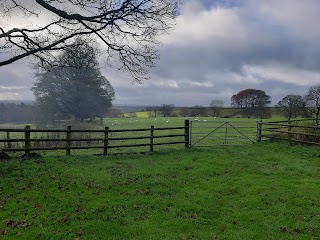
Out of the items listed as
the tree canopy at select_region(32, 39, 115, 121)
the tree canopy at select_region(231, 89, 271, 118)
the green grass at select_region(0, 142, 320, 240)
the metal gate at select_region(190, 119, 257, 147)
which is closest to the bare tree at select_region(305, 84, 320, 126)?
the metal gate at select_region(190, 119, 257, 147)

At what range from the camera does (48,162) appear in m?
11.1

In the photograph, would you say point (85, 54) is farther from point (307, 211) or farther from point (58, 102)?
point (58, 102)

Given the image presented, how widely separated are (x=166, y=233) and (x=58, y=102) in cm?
3622

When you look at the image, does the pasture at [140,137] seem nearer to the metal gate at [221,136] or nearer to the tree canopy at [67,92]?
the metal gate at [221,136]

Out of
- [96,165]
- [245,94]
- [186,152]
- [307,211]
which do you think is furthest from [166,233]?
[245,94]

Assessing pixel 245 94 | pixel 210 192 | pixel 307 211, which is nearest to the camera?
pixel 307 211

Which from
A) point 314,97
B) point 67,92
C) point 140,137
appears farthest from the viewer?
point 67,92

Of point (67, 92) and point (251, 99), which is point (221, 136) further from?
point (251, 99)

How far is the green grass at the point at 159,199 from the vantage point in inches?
221

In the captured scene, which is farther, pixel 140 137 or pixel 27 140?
pixel 140 137

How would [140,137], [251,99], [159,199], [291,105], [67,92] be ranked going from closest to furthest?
[159,199] < [140,137] < [291,105] < [67,92] < [251,99]

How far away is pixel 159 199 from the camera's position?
7285mm

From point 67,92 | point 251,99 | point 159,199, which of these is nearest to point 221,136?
point 159,199

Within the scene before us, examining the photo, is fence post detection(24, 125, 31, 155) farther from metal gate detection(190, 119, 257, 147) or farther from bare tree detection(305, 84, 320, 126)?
bare tree detection(305, 84, 320, 126)
